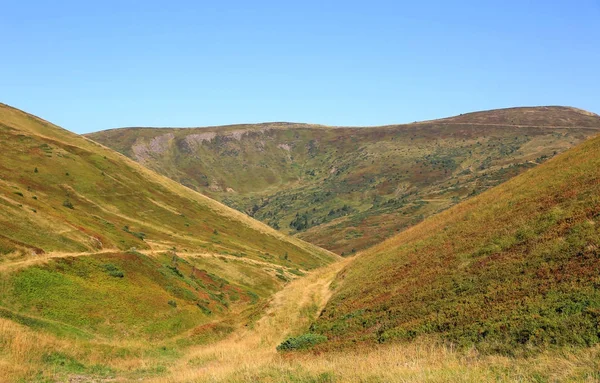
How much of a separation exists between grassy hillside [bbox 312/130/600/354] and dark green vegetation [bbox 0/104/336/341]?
568 inches

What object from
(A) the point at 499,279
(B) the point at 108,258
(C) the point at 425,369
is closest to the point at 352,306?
(A) the point at 499,279

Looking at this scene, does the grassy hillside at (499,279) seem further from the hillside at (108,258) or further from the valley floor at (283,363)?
the hillside at (108,258)

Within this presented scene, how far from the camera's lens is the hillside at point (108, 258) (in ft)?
97.5

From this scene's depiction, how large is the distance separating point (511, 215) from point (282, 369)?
2231 cm

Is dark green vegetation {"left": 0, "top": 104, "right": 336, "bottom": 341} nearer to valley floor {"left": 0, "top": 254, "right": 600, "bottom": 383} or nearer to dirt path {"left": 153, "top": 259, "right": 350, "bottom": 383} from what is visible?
valley floor {"left": 0, "top": 254, "right": 600, "bottom": 383}

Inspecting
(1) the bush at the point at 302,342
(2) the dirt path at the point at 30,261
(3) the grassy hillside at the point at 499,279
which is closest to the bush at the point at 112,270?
(2) the dirt path at the point at 30,261

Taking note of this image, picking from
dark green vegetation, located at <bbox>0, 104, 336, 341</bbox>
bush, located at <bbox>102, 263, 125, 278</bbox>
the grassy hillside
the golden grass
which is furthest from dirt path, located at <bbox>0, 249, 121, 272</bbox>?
the golden grass

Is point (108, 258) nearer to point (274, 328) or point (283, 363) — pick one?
point (274, 328)

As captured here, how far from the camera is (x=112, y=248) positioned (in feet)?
187

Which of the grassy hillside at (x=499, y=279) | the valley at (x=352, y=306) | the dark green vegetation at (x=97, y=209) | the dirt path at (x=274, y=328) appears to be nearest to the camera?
the valley at (x=352, y=306)

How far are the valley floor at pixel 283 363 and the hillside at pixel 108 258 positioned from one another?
354mm

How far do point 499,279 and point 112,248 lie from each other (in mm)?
47953

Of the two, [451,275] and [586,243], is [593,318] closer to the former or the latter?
[586,243]

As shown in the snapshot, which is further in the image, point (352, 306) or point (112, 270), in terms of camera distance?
point (112, 270)
